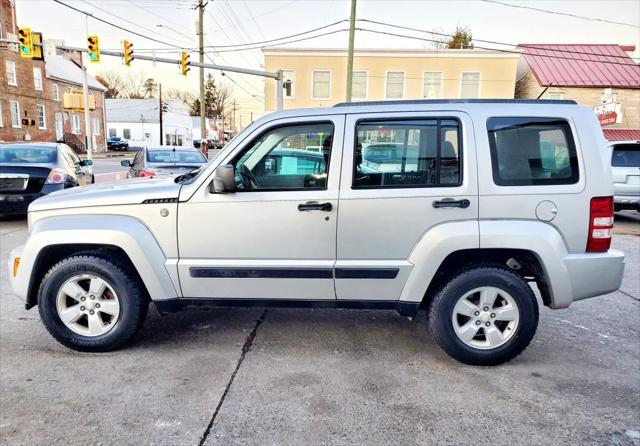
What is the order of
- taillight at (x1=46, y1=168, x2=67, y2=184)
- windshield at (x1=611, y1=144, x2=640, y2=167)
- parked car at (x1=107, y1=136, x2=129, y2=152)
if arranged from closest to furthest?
taillight at (x1=46, y1=168, x2=67, y2=184) → windshield at (x1=611, y1=144, x2=640, y2=167) → parked car at (x1=107, y1=136, x2=129, y2=152)

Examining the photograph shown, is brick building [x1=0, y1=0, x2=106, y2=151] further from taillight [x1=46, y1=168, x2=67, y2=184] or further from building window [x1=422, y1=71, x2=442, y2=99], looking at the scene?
taillight [x1=46, y1=168, x2=67, y2=184]

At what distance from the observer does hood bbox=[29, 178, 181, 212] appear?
3.46 metres

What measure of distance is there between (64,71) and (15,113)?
35.6 ft

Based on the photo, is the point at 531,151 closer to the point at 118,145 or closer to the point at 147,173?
the point at 147,173

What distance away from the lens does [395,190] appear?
3.36 metres

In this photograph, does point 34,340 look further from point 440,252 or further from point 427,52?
point 427,52

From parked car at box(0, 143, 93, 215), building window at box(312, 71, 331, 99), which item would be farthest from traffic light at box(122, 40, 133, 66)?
building window at box(312, 71, 331, 99)

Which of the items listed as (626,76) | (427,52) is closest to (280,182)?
(427,52)

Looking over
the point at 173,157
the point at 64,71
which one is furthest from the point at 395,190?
the point at 64,71

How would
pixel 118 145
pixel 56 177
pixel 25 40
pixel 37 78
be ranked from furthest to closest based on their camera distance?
pixel 118 145 → pixel 37 78 → pixel 25 40 → pixel 56 177

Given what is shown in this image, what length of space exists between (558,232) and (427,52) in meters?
30.0

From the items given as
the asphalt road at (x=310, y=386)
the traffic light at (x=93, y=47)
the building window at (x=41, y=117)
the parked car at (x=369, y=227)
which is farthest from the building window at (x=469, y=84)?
the building window at (x=41, y=117)

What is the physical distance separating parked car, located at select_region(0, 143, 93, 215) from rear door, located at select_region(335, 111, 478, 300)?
6901mm

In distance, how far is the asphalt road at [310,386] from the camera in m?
2.67
